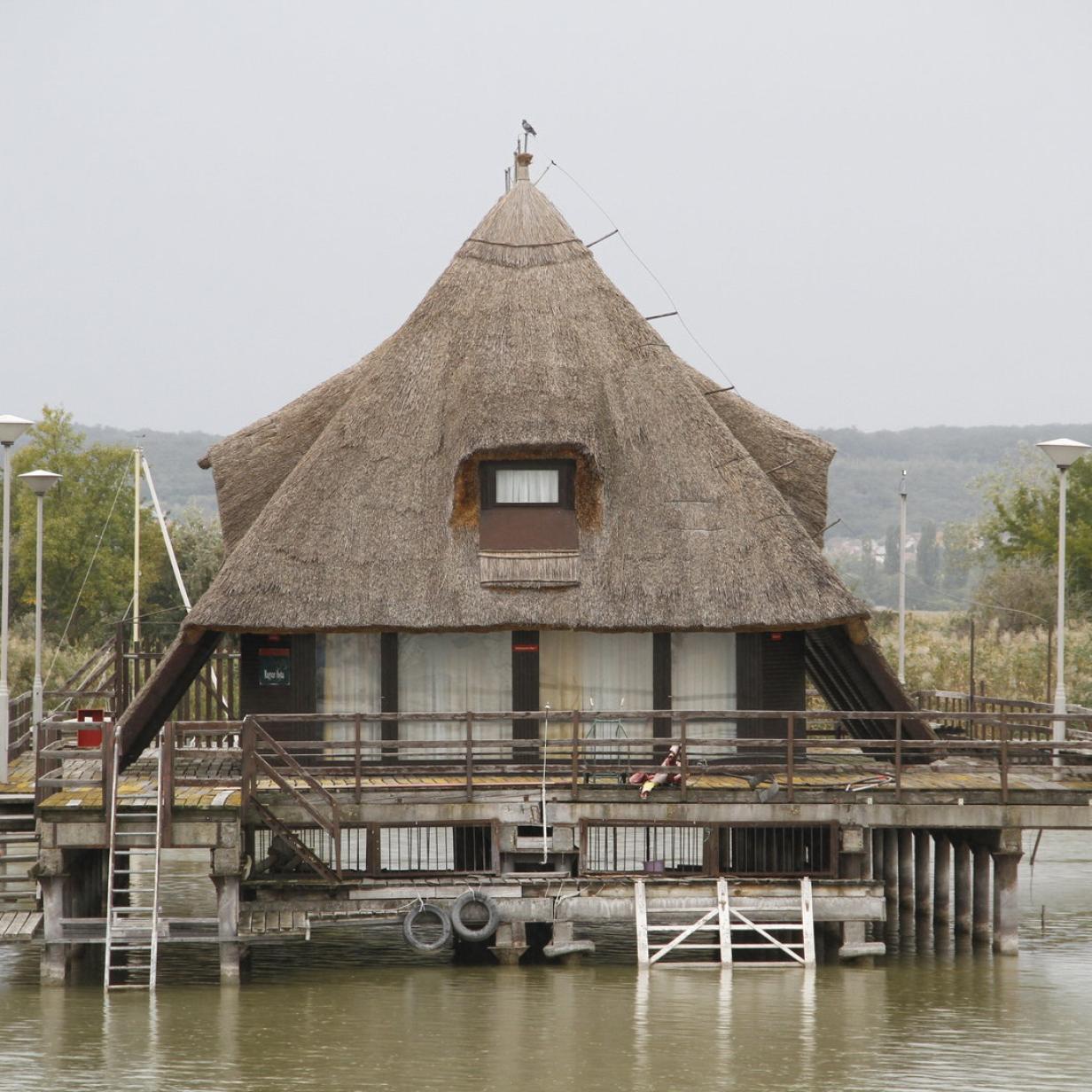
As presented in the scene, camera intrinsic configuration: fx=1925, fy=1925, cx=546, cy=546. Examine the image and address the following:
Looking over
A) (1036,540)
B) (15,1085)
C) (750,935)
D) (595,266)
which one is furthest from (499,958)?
(1036,540)

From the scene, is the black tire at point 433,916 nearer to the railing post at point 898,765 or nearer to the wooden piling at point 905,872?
the railing post at point 898,765

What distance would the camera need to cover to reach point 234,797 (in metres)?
25.0

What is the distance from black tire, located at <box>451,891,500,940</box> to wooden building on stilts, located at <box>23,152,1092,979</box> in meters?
0.04

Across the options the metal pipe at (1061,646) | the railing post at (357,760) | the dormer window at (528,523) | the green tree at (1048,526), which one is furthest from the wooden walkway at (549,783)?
the green tree at (1048,526)

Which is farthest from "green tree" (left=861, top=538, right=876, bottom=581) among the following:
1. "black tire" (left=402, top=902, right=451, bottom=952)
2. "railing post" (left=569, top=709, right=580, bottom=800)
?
"black tire" (left=402, top=902, right=451, bottom=952)

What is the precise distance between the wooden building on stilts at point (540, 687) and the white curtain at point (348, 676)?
4cm

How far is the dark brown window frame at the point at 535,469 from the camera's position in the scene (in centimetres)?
2895

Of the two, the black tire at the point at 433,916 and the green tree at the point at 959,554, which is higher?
the green tree at the point at 959,554

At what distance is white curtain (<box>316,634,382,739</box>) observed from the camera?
2825cm

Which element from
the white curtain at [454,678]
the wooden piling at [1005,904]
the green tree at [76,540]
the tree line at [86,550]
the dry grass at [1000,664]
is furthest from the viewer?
the green tree at [76,540]

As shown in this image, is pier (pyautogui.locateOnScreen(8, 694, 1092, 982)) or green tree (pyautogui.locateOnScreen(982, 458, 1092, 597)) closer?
pier (pyautogui.locateOnScreen(8, 694, 1092, 982))

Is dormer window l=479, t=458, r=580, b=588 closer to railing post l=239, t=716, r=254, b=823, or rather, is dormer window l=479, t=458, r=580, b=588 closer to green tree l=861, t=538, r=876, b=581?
railing post l=239, t=716, r=254, b=823

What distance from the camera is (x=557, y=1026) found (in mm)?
22562

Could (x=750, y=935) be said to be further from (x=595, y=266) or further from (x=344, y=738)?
(x=595, y=266)
